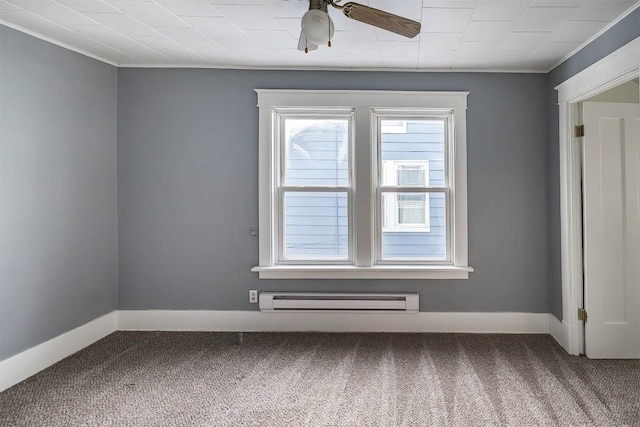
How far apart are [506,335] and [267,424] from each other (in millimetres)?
2360

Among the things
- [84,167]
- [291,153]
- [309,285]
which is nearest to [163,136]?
[84,167]

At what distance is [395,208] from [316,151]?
92 centimetres

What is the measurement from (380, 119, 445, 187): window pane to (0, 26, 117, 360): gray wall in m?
2.53

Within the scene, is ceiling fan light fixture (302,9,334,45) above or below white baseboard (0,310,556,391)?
above

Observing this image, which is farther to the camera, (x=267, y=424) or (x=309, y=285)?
(x=309, y=285)

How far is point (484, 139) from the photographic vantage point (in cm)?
356

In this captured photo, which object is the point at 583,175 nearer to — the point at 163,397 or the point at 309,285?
the point at 309,285

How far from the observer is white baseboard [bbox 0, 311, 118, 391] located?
263cm

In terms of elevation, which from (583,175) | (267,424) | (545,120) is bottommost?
(267,424)

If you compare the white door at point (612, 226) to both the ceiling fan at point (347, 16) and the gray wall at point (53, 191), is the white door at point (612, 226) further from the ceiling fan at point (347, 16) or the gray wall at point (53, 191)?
the gray wall at point (53, 191)

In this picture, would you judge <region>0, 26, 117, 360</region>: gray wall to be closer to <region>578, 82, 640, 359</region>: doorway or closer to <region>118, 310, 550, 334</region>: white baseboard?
<region>118, 310, 550, 334</region>: white baseboard

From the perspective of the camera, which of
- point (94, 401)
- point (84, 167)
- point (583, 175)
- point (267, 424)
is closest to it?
point (267, 424)

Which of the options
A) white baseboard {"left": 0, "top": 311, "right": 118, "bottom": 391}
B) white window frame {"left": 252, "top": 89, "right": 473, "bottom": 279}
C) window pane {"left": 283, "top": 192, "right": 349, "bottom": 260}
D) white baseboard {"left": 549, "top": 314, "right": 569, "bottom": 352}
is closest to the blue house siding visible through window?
window pane {"left": 283, "top": 192, "right": 349, "bottom": 260}

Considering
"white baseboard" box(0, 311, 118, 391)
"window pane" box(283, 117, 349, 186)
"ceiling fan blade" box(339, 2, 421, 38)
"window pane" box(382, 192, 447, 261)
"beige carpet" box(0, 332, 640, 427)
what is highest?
"ceiling fan blade" box(339, 2, 421, 38)
